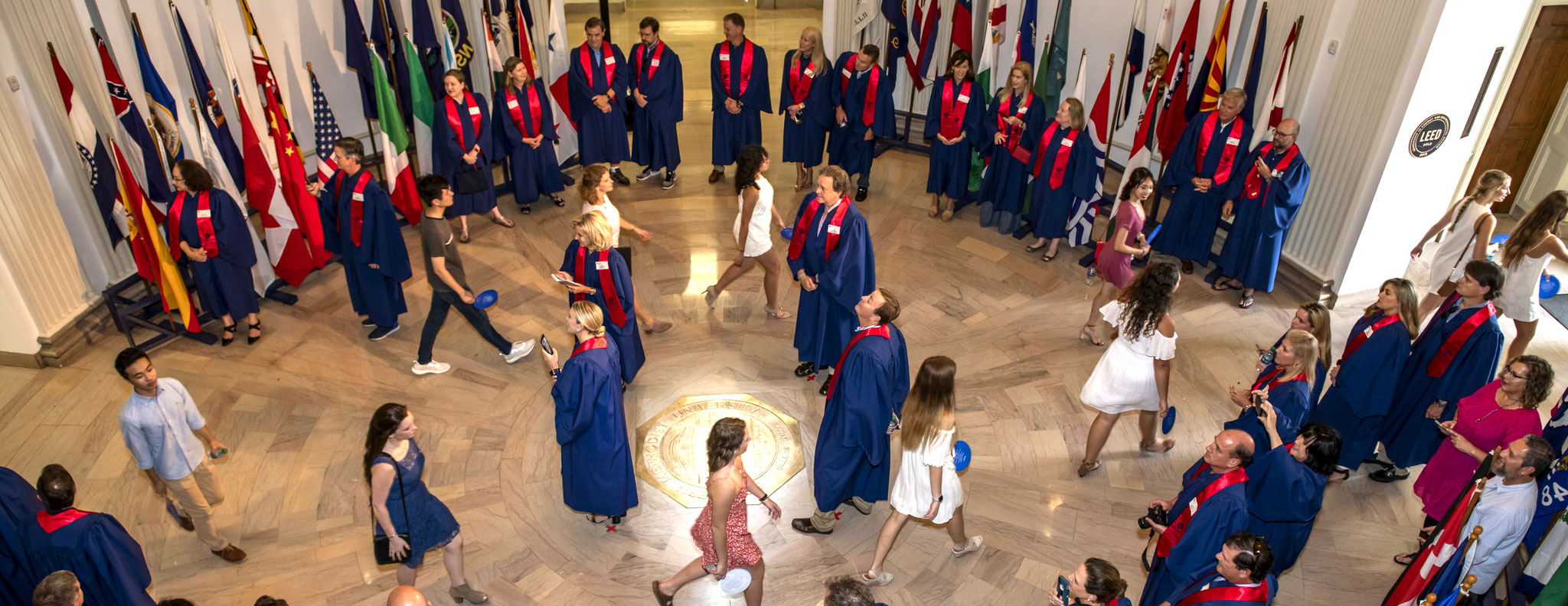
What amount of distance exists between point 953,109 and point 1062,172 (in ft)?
4.40

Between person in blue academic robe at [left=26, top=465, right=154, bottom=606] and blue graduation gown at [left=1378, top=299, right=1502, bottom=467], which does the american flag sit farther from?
blue graduation gown at [left=1378, top=299, right=1502, bottom=467]

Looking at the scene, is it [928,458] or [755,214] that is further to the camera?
[755,214]

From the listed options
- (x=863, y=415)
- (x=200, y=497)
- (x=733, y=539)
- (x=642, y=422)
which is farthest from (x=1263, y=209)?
(x=200, y=497)

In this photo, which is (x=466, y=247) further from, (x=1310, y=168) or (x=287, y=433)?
(x=1310, y=168)

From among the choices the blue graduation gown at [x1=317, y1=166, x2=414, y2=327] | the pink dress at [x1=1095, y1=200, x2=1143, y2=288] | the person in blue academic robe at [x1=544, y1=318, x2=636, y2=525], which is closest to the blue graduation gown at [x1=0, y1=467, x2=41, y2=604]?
the person in blue academic robe at [x1=544, y1=318, x2=636, y2=525]

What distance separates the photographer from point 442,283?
6848mm

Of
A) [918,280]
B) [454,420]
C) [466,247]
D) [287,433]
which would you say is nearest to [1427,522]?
[918,280]

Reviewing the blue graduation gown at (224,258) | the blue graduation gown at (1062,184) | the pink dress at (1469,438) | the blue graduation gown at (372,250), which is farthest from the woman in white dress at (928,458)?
the blue graduation gown at (224,258)

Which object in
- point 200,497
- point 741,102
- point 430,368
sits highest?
point 741,102

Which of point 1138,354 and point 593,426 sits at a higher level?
point 1138,354

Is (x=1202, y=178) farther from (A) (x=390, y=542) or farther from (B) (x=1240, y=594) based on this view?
(A) (x=390, y=542)

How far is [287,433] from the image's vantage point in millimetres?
6605

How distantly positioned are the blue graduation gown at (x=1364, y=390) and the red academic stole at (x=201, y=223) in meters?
7.77

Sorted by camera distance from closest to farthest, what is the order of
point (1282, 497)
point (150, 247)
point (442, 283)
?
A: 1. point (1282, 497)
2. point (442, 283)
3. point (150, 247)
